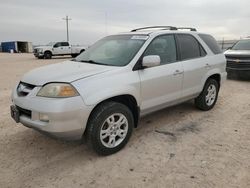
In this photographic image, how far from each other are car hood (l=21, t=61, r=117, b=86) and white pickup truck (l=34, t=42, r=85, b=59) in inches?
887

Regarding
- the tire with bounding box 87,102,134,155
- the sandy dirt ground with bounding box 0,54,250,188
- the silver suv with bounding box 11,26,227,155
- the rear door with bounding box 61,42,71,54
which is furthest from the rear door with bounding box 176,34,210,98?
the rear door with bounding box 61,42,71,54

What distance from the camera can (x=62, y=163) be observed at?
11.6ft

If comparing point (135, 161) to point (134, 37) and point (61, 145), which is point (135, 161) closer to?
point (61, 145)

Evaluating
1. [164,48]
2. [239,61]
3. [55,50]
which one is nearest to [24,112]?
[164,48]

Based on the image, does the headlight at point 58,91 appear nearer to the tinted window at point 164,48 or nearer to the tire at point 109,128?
the tire at point 109,128

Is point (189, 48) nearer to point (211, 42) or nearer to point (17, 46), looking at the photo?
point (211, 42)

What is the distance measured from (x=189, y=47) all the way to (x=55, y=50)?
22.8 meters

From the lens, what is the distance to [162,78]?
433 centimetres

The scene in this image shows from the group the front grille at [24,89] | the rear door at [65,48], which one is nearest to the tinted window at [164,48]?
the front grille at [24,89]

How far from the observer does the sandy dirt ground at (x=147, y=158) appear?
311 cm

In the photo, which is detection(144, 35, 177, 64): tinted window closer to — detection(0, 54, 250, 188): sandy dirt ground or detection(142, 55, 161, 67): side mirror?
detection(142, 55, 161, 67): side mirror

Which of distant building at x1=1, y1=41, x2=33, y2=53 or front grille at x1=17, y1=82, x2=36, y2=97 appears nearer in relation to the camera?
front grille at x1=17, y1=82, x2=36, y2=97

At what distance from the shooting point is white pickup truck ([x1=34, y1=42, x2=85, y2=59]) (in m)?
25.3

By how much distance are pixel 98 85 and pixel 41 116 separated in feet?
2.66
